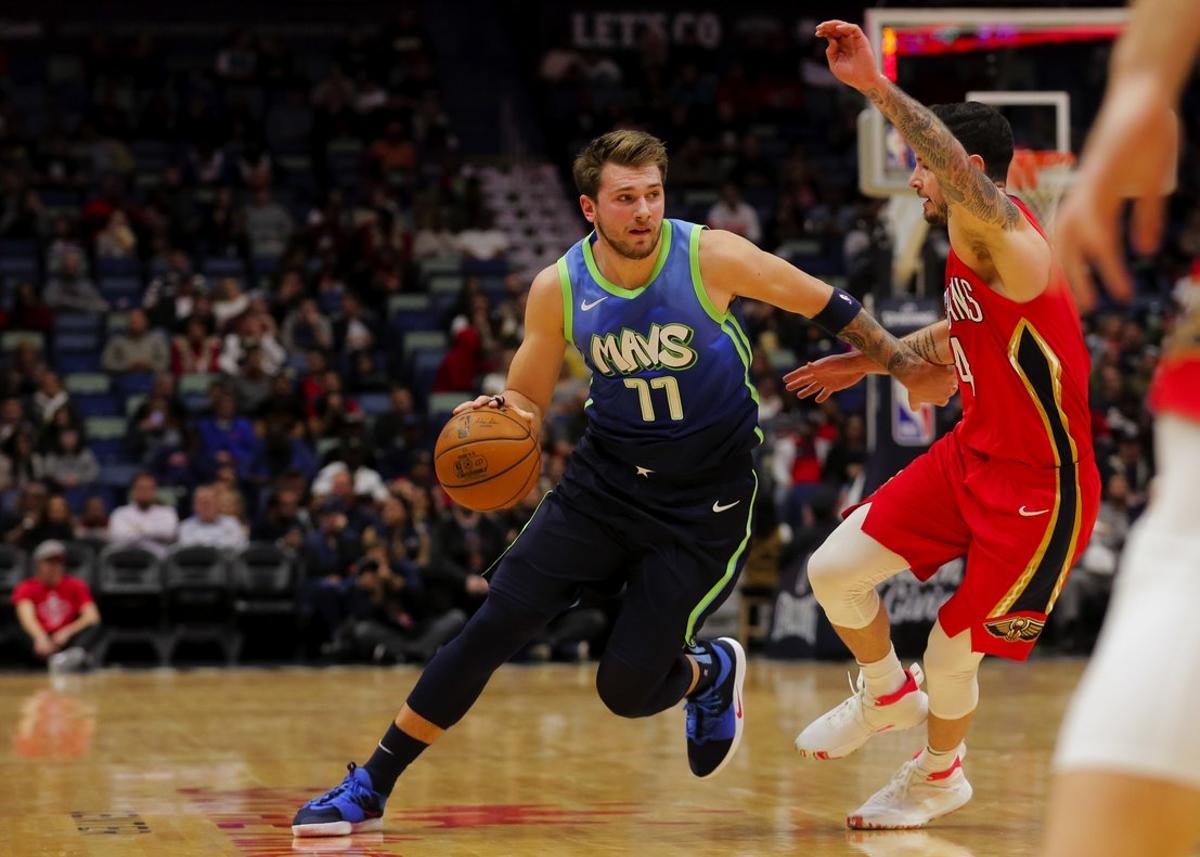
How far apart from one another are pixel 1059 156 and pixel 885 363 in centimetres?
724

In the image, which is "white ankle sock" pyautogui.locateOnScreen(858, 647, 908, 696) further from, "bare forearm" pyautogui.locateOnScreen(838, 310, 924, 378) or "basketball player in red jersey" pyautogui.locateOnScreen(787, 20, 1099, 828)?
"bare forearm" pyautogui.locateOnScreen(838, 310, 924, 378)

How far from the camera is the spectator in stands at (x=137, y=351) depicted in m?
16.2

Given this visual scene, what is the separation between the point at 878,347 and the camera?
17.4 feet

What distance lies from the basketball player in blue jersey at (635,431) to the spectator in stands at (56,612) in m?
8.02

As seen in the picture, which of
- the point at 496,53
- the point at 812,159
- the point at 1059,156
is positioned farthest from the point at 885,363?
the point at 496,53

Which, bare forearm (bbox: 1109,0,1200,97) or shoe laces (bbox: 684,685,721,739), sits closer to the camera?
bare forearm (bbox: 1109,0,1200,97)

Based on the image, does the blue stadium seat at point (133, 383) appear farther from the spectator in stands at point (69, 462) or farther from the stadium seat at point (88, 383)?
the spectator in stands at point (69, 462)

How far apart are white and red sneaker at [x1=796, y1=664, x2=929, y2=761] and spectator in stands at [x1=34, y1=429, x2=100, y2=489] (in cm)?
1012

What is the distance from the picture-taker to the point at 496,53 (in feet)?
77.6

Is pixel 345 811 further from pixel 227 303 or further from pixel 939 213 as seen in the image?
pixel 227 303

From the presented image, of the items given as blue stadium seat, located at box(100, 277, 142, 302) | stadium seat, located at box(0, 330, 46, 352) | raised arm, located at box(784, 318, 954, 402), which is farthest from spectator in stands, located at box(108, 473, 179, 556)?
raised arm, located at box(784, 318, 954, 402)

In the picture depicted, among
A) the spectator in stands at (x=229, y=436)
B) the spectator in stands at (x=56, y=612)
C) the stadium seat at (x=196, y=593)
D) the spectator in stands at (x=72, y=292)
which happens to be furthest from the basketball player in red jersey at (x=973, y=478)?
the spectator in stands at (x=72, y=292)

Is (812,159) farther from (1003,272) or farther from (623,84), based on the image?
(1003,272)

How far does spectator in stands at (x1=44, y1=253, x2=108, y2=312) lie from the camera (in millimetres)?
17141
